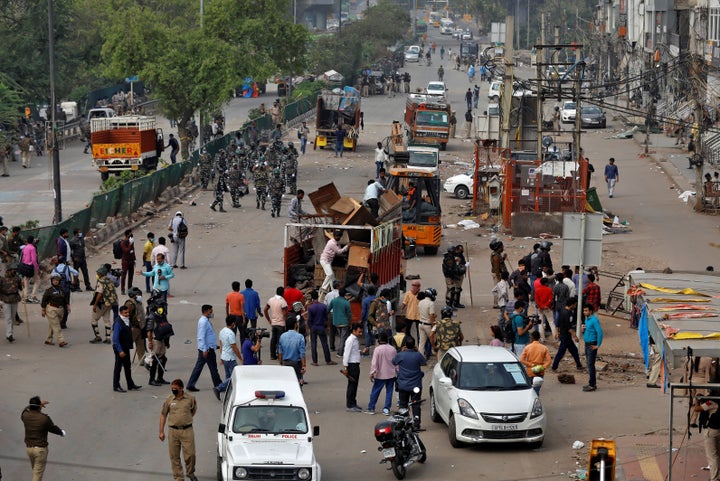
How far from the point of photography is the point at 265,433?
1572cm

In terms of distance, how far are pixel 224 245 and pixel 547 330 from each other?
12553 millimetres

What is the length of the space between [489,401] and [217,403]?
4.68 metres

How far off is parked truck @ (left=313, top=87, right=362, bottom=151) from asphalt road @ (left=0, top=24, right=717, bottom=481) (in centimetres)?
2113

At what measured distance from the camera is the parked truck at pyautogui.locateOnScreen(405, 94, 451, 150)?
58906 millimetres

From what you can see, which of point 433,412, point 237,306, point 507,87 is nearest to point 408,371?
point 433,412

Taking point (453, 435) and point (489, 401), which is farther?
point (453, 435)

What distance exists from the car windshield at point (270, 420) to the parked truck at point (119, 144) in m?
32.9

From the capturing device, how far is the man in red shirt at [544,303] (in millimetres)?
24297

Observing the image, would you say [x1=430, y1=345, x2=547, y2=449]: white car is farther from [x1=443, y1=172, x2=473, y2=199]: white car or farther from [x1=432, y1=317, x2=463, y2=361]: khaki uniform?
[x1=443, y1=172, x2=473, y2=199]: white car

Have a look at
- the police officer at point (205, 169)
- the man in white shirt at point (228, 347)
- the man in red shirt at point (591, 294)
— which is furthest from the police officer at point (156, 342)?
the police officer at point (205, 169)

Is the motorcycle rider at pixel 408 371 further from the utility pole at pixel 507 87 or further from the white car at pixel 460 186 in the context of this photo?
the white car at pixel 460 186

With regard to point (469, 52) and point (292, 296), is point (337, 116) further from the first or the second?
point (469, 52)

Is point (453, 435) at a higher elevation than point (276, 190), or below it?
below

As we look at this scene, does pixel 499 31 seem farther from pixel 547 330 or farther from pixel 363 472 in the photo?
pixel 363 472
